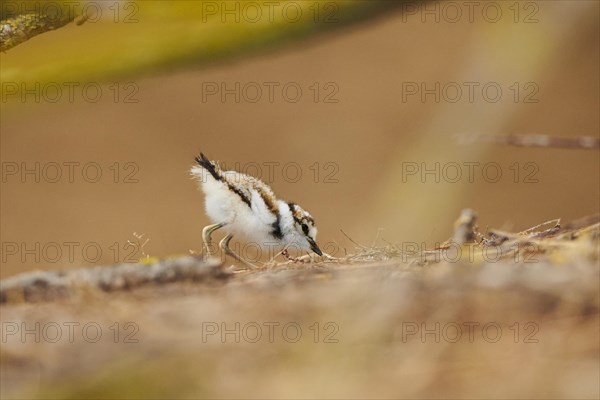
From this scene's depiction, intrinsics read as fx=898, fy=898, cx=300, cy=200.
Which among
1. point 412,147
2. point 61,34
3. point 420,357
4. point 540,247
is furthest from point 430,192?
point 61,34

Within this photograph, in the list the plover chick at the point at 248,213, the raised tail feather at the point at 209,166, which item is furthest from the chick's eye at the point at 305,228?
the raised tail feather at the point at 209,166

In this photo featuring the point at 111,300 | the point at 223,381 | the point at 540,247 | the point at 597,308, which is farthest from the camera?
the point at 540,247

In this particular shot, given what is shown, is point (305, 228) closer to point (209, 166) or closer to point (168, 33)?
point (209, 166)

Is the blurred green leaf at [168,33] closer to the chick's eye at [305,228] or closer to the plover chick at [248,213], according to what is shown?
the plover chick at [248,213]

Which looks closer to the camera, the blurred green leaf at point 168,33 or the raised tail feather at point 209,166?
the blurred green leaf at point 168,33

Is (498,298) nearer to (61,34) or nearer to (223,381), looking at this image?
(223,381)

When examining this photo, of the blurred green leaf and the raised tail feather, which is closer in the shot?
the blurred green leaf

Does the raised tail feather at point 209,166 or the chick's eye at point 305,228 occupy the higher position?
the raised tail feather at point 209,166

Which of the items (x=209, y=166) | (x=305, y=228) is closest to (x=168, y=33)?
(x=209, y=166)

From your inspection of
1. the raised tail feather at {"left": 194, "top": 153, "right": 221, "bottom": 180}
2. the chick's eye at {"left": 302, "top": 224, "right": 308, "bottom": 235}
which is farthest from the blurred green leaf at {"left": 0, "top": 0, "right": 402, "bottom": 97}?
the chick's eye at {"left": 302, "top": 224, "right": 308, "bottom": 235}

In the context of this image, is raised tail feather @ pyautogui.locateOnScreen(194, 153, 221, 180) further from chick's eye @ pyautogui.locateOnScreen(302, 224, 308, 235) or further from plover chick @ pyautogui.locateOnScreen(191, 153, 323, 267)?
chick's eye @ pyautogui.locateOnScreen(302, 224, 308, 235)

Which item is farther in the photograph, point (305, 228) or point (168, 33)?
point (305, 228)
